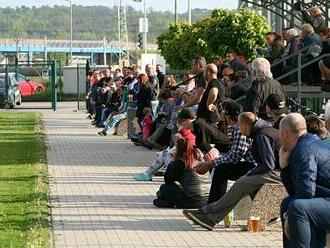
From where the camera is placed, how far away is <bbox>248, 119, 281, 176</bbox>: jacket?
1409 cm

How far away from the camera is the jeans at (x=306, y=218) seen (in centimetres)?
1050

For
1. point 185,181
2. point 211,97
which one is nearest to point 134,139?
point 211,97

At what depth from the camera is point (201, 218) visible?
48.2 ft

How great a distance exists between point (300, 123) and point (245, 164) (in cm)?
460

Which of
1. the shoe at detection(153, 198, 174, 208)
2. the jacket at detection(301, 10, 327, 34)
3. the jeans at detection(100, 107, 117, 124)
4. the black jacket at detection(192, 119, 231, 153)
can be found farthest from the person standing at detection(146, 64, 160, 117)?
the shoe at detection(153, 198, 174, 208)

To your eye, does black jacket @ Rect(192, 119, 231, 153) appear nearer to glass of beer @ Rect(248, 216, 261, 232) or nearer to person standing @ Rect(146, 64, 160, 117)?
glass of beer @ Rect(248, 216, 261, 232)

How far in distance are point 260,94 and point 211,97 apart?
2.53 m

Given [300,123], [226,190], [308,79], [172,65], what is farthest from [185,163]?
[172,65]

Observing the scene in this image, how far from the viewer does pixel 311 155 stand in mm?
10445

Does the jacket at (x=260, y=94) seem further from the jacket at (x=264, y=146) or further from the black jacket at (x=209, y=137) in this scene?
the jacket at (x=264, y=146)

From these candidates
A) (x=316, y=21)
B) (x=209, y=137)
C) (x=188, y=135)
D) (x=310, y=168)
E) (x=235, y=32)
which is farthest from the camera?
(x=235, y=32)

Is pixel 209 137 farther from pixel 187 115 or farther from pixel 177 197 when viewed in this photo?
A: pixel 177 197

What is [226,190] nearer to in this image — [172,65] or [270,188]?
[270,188]

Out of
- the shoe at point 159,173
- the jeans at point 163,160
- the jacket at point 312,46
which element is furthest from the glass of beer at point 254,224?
the jacket at point 312,46
